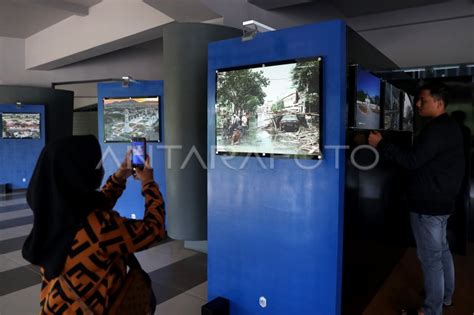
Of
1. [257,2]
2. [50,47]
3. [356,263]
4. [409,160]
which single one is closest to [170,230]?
[356,263]

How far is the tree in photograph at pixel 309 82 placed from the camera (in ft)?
7.73

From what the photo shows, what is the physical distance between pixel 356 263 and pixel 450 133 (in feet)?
3.98

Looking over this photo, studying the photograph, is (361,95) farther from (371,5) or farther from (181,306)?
(371,5)

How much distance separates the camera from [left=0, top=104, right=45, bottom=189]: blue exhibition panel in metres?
9.70

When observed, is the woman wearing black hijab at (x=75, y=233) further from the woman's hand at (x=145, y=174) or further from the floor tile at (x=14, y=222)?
the floor tile at (x=14, y=222)

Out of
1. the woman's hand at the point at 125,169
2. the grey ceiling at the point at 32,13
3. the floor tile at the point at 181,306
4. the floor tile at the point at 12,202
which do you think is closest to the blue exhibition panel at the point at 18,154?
the floor tile at the point at 12,202

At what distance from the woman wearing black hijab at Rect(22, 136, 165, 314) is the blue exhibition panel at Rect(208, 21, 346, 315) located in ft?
4.21

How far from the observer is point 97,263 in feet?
4.64

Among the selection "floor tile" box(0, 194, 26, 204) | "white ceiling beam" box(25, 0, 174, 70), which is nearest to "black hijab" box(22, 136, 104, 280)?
"white ceiling beam" box(25, 0, 174, 70)

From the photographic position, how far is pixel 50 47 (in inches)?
353

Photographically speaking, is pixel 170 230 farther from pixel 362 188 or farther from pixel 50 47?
pixel 50 47

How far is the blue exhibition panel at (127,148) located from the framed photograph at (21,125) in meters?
4.97

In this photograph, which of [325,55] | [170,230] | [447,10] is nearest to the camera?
[325,55]

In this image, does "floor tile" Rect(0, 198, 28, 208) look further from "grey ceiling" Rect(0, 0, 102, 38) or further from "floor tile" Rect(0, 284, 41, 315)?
"floor tile" Rect(0, 284, 41, 315)
